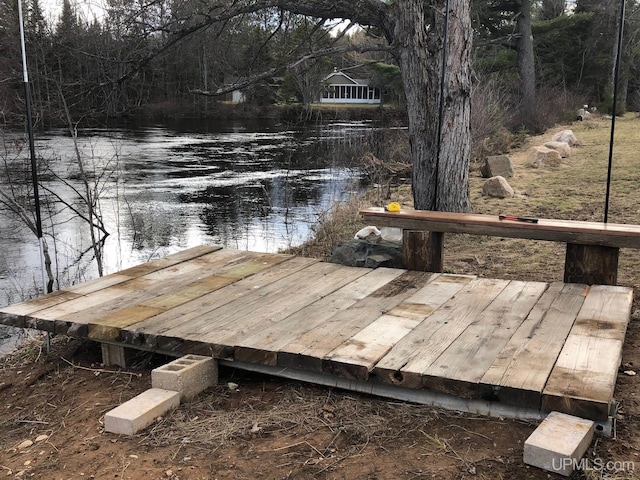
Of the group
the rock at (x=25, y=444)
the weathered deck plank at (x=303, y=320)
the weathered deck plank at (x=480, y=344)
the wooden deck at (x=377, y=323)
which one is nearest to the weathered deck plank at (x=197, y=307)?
the wooden deck at (x=377, y=323)

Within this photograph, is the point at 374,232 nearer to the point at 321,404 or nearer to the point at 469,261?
the point at 469,261

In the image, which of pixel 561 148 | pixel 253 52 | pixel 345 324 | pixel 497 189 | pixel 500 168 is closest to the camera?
pixel 345 324

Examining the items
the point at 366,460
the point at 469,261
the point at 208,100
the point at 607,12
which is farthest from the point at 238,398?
the point at 208,100

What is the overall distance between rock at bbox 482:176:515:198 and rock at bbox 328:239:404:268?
534 centimetres

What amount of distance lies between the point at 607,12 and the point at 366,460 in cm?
3439

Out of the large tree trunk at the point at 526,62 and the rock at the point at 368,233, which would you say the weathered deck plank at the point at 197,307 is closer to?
the rock at the point at 368,233

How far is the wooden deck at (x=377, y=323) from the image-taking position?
3.21 m

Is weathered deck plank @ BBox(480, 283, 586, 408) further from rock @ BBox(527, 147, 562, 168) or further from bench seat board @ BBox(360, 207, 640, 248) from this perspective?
rock @ BBox(527, 147, 562, 168)

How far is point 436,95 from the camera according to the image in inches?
297

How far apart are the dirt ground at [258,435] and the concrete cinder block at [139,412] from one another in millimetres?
41

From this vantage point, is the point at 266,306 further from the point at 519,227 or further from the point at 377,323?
the point at 519,227

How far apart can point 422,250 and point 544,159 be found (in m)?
9.92

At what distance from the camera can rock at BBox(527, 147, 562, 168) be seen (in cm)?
1427

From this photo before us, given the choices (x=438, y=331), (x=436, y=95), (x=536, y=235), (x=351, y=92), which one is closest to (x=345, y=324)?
(x=438, y=331)
